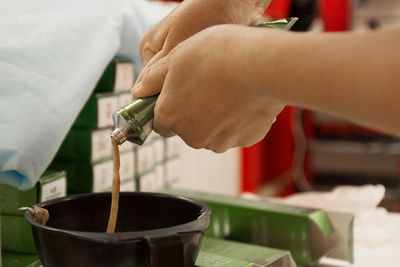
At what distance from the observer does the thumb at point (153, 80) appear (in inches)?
21.8

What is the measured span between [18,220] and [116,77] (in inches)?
11.3

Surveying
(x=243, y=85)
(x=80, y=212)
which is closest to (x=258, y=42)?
(x=243, y=85)

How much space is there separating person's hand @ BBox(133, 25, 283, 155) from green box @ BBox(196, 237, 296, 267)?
15 centimetres

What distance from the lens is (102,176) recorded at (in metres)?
0.81

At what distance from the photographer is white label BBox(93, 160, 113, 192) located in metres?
0.80

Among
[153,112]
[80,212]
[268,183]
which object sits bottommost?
[268,183]

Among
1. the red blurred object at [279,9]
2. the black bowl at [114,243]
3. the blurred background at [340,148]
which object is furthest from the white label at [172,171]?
the blurred background at [340,148]

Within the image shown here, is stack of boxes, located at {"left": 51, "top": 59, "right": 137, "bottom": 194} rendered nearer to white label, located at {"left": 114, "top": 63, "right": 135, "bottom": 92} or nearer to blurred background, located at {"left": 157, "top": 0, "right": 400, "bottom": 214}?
white label, located at {"left": 114, "top": 63, "right": 135, "bottom": 92}

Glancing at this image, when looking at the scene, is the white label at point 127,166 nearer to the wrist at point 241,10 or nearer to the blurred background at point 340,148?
the wrist at point 241,10

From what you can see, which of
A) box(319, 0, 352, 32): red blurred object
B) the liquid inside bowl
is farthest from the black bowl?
box(319, 0, 352, 32): red blurred object

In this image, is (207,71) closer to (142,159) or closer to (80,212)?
(80,212)

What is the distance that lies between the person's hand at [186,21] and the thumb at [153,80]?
2.2 inches

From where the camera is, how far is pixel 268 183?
3.29 metres

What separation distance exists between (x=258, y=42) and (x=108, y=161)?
1.44 feet
